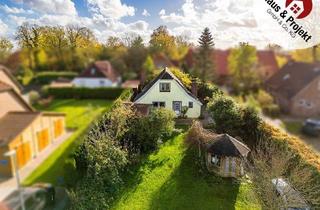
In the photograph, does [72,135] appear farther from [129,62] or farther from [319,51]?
[319,51]

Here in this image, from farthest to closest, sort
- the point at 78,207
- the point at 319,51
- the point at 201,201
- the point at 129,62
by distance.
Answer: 1. the point at 201,201
2. the point at 78,207
3. the point at 129,62
4. the point at 319,51

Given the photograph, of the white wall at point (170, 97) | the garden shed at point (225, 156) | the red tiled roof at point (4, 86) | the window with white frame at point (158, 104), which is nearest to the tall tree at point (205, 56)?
the white wall at point (170, 97)

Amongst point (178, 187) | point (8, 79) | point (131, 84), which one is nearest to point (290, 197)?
point (178, 187)

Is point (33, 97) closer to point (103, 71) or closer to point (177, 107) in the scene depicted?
point (103, 71)

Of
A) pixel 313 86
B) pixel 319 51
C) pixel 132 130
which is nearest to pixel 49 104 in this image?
pixel 313 86

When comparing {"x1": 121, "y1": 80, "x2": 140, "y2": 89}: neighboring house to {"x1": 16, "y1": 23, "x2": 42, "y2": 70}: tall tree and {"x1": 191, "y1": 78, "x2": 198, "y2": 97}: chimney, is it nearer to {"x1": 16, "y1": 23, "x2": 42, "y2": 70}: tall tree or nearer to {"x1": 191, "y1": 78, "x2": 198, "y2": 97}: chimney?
{"x1": 191, "y1": 78, "x2": 198, "y2": 97}: chimney

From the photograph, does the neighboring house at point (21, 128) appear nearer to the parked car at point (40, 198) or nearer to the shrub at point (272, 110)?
the parked car at point (40, 198)
